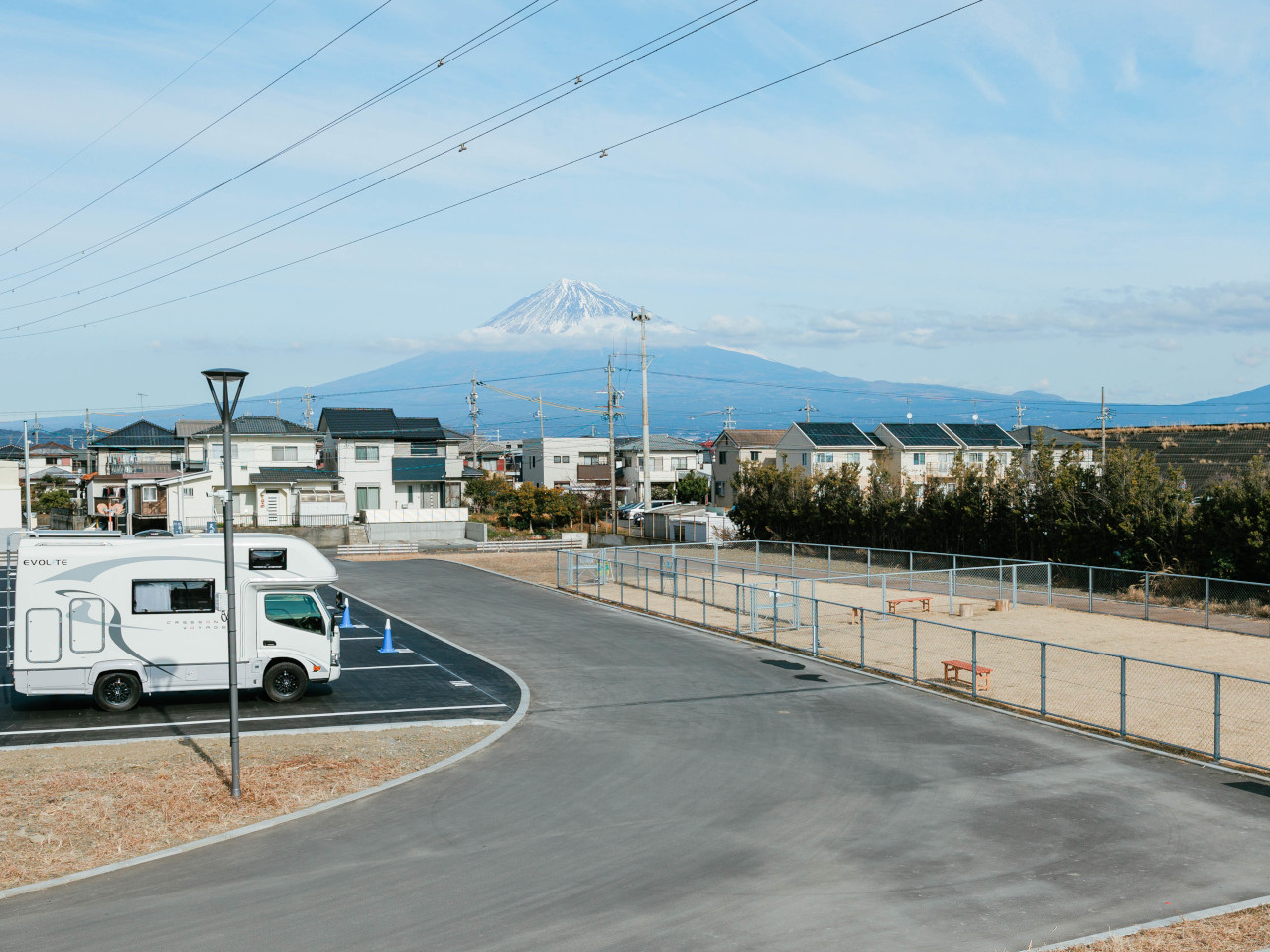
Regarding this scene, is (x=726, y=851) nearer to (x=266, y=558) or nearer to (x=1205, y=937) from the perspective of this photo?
(x=1205, y=937)

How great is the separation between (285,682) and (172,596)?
266 cm

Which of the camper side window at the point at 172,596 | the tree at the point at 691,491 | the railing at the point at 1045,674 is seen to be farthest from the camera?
the tree at the point at 691,491

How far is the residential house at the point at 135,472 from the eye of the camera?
62875mm

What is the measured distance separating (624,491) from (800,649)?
84.1m

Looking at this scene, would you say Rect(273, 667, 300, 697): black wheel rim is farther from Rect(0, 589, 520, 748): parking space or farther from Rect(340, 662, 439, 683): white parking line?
Rect(340, 662, 439, 683): white parking line

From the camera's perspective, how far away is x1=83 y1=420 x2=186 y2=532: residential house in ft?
206

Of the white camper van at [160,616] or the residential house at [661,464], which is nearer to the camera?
the white camper van at [160,616]

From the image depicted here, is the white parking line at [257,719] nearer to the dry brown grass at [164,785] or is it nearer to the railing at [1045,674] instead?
the dry brown grass at [164,785]

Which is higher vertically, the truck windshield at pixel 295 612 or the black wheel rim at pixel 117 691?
the truck windshield at pixel 295 612

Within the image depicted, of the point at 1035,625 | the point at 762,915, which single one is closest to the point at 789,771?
the point at 762,915

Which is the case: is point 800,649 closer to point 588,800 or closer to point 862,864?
point 588,800

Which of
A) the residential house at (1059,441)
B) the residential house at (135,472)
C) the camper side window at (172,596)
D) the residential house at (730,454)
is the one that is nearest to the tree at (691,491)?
the residential house at (730,454)

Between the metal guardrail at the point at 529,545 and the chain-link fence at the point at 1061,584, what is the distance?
33.8ft

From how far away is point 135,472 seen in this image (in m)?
76.4
